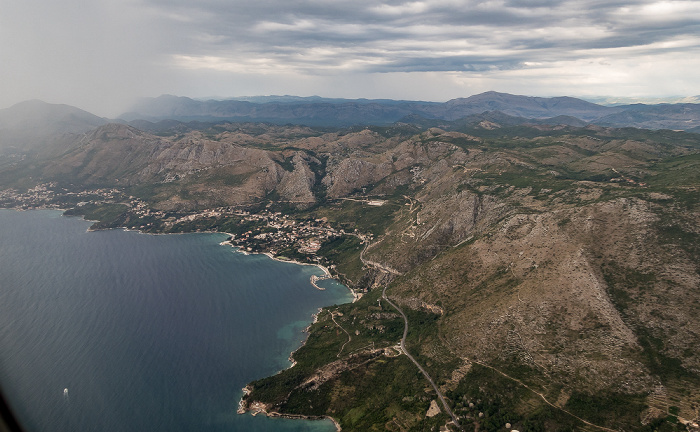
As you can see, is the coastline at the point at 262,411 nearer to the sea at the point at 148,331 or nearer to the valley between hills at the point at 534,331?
the valley between hills at the point at 534,331

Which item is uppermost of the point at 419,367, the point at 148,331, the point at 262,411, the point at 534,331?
the point at 534,331

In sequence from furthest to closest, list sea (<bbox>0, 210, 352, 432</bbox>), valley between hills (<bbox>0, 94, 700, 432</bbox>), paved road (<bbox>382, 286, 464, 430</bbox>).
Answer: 1. sea (<bbox>0, 210, 352, 432</bbox>)
2. paved road (<bbox>382, 286, 464, 430</bbox>)
3. valley between hills (<bbox>0, 94, 700, 432</bbox>)

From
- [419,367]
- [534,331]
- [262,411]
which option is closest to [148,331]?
[262,411]

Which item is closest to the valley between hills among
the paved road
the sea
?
the paved road

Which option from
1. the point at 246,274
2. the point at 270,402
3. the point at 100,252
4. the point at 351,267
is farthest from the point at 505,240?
the point at 100,252

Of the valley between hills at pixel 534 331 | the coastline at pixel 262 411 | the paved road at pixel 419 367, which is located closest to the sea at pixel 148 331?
the coastline at pixel 262 411

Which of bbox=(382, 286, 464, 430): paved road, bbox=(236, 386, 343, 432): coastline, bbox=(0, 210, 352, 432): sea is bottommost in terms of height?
bbox=(236, 386, 343, 432): coastline

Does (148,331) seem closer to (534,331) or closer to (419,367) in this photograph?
(419,367)

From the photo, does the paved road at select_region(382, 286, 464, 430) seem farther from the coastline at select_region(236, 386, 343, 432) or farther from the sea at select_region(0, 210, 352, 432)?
the sea at select_region(0, 210, 352, 432)

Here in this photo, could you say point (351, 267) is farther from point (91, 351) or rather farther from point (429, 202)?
point (91, 351)
